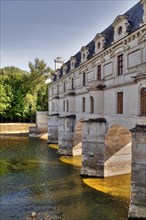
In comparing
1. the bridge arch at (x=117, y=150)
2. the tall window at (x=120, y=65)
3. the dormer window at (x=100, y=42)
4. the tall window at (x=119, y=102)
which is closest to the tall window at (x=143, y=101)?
the tall window at (x=119, y=102)

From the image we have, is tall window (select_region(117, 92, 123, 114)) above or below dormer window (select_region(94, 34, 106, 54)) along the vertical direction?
below

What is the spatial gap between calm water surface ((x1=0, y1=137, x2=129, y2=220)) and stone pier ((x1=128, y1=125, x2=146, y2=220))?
0.95 m

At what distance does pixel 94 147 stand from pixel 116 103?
431 centimetres

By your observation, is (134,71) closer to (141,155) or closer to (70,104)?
(141,155)

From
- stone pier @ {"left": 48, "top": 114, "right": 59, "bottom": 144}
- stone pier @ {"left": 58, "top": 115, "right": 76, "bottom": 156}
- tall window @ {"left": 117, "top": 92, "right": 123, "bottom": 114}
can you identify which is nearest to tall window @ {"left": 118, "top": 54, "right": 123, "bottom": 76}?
tall window @ {"left": 117, "top": 92, "right": 123, "bottom": 114}

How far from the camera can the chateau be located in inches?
529

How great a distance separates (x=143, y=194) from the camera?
13141 millimetres

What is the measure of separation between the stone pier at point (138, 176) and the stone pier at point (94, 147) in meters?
7.07

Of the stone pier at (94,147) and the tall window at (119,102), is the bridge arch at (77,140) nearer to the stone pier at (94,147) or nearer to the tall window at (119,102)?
the stone pier at (94,147)

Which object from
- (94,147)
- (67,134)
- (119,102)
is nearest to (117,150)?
(94,147)

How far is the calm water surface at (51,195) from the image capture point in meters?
14.1

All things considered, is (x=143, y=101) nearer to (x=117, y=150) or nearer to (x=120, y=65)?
(x=120, y=65)

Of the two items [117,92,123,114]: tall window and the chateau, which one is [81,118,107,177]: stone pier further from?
[117,92,123,114]: tall window

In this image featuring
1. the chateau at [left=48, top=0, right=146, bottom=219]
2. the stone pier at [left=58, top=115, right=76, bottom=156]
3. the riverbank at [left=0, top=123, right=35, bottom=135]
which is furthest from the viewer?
the riverbank at [left=0, top=123, right=35, bottom=135]
